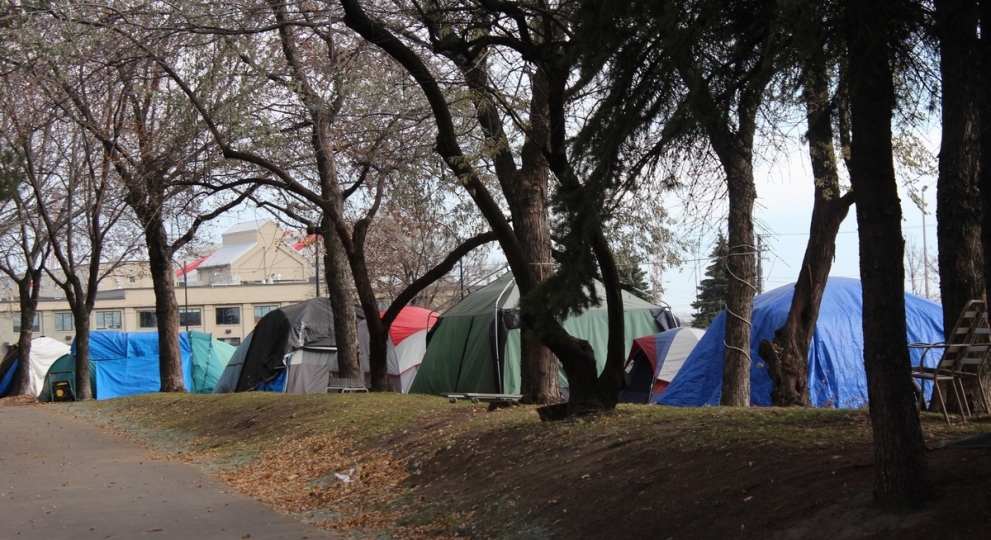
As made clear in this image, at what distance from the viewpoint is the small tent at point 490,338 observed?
20109 mm

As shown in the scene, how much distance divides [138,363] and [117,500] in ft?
90.7

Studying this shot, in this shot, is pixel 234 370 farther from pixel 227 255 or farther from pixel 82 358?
pixel 227 255

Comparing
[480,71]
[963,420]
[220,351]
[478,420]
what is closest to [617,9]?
[963,420]

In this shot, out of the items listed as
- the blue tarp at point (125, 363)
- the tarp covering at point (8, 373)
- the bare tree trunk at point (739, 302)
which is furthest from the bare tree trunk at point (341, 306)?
the tarp covering at point (8, 373)

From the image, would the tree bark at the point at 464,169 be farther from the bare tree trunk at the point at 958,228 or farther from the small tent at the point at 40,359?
the small tent at the point at 40,359

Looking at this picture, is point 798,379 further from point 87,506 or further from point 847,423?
point 87,506

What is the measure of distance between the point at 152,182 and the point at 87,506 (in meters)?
10.4

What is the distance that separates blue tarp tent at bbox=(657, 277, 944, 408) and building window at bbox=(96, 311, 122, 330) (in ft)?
207

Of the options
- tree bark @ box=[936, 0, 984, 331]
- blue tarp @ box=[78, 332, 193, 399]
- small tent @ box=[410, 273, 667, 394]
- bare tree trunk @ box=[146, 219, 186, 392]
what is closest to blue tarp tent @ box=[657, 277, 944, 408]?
small tent @ box=[410, 273, 667, 394]

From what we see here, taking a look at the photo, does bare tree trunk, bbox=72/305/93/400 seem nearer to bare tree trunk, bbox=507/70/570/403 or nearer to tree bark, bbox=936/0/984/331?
bare tree trunk, bbox=507/70/570/403

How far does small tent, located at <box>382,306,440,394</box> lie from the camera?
1024 inches

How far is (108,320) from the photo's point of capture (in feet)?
237

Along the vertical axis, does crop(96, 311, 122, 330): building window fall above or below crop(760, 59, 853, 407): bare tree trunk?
above

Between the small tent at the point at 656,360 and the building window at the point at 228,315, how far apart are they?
185ft
